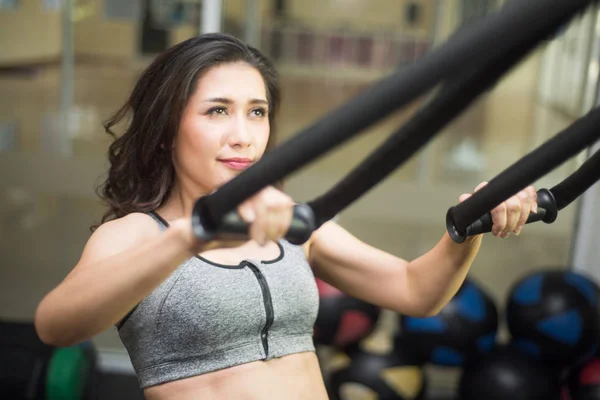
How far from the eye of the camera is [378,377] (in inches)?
105

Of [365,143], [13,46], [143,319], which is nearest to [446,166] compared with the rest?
[365,143]

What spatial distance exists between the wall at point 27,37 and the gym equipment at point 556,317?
825 centimetres

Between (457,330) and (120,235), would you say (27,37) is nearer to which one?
(457,330)

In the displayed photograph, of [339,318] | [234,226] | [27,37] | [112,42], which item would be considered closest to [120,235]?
[234,226]

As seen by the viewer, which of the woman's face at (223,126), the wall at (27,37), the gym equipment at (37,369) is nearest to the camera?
the woman's face at (223,126)

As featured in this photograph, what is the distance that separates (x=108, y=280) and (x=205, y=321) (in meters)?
0.25

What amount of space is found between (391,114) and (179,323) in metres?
0.64

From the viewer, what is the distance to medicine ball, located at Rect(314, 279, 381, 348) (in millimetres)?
2672

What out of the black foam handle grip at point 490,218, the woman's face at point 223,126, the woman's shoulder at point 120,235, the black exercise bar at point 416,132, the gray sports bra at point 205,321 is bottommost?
the gray sports bra at point 205,321

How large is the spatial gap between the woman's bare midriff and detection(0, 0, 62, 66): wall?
357 inches

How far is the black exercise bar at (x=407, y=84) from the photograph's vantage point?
1.89 ft

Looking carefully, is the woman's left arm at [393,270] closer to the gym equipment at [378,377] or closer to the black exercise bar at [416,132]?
Result: the black exercise bar at [416,132]

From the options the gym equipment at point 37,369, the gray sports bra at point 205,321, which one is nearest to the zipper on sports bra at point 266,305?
the gray sports bra at point 205,321

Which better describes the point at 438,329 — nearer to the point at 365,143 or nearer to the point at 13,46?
the point at 365,143
